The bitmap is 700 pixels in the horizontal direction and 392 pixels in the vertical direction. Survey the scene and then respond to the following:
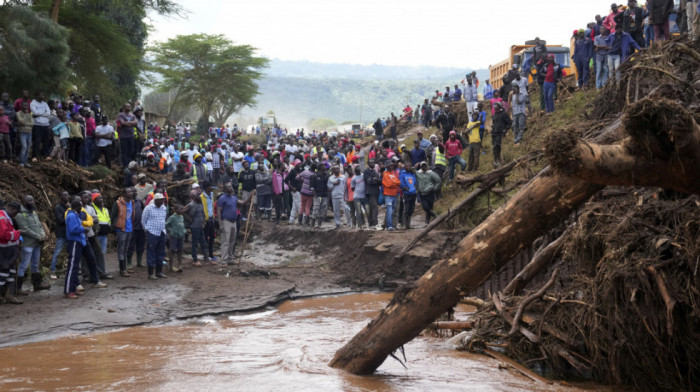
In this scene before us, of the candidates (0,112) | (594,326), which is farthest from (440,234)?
(0,112)

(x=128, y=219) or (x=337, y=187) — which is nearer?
(x=128, y=219)

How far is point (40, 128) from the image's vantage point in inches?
590

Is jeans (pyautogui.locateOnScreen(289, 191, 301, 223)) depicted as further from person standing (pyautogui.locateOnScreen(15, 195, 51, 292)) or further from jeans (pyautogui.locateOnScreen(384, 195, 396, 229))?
person standing (pyautogui.locateOnScreen(15, 195, 51, 292))

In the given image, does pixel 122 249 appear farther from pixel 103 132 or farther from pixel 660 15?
pixel 660 15

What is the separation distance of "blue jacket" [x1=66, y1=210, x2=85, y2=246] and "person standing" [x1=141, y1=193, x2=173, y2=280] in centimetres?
208

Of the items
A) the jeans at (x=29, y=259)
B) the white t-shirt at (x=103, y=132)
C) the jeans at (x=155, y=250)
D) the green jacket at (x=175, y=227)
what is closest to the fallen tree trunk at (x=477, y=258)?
the jeans at (x=29, y=259)

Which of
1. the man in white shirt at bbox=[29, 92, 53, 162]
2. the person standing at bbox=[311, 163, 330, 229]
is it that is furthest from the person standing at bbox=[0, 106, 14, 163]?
the person standing at bbox=[311, 163, 330, 229]

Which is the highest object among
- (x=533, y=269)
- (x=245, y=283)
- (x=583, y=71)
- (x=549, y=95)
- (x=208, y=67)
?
(x=208, y=67)

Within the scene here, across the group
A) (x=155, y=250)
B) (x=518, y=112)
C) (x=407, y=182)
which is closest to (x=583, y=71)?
(x=518, y=112)

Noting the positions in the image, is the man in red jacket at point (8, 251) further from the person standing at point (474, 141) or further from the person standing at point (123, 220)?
the person standing at point (474, 141)

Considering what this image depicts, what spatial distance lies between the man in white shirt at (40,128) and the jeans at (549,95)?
536 inches

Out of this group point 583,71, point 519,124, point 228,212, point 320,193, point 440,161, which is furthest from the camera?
point 320,193

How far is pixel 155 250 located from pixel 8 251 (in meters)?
3.70

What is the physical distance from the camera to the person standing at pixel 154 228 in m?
13.7
